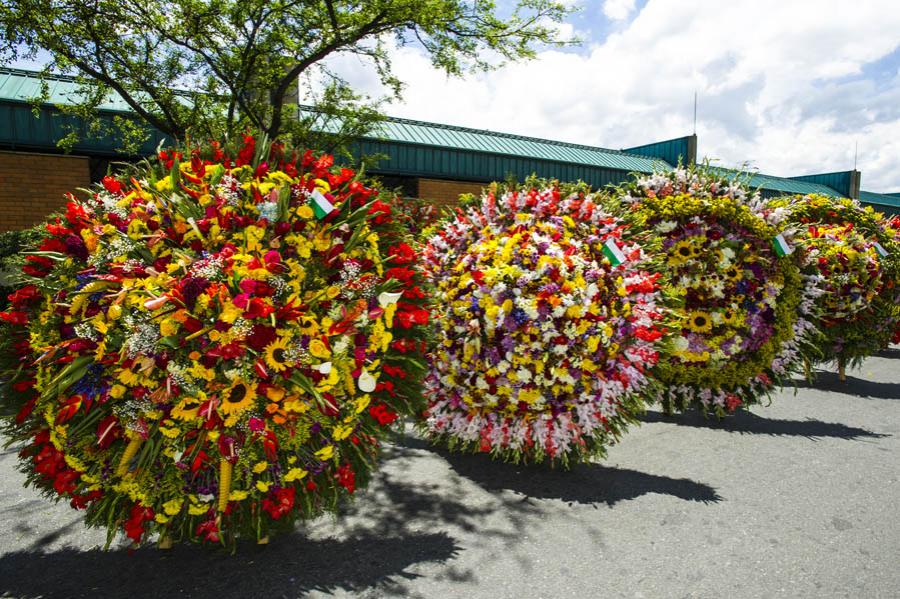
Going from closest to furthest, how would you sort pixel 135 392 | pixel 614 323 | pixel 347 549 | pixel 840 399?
pixel 135 392 < pixel 347 549 < pixel 614 323 < pixel 840 399

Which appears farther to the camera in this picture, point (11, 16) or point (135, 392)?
point (11, 16)

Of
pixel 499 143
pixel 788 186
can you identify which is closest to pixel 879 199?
pixel 788 186

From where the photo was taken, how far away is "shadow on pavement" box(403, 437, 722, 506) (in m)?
4.34

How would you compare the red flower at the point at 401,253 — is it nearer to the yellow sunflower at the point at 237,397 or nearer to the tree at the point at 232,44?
the yellow sunflower at the point at 237,397

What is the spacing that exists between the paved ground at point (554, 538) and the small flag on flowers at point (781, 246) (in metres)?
1.98

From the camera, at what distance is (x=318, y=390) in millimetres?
3020

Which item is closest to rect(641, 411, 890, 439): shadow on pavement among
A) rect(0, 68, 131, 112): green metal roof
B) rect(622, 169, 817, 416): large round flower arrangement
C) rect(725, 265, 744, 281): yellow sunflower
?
rect(622, 169, 817, 416): large round flower arrangement

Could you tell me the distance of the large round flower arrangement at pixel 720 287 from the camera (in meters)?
5.69

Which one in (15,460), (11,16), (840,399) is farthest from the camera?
(11,16)

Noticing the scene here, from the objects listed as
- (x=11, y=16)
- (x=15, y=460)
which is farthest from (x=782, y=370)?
(x=11, y=16)

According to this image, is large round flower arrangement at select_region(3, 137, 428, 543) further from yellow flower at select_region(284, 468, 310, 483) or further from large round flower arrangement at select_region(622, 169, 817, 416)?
large round flower arrangement at select_region(622, 169, 817, 416)

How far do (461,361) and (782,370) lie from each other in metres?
3.92

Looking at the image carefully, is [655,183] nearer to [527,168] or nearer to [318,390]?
[318,390]

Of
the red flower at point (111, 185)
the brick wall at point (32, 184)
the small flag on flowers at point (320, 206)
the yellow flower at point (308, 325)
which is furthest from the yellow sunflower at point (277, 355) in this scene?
the brick wall at point (32, 184)
